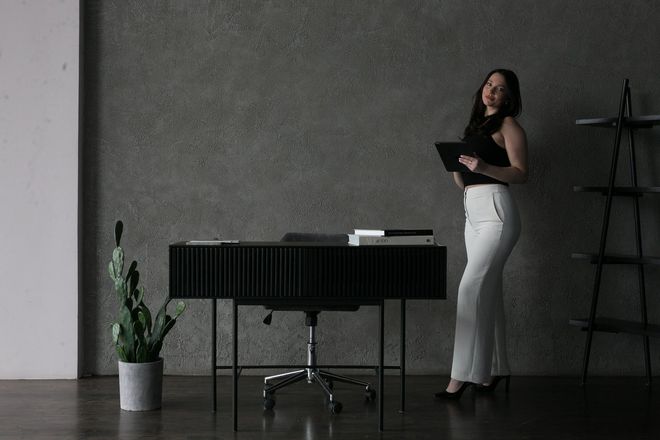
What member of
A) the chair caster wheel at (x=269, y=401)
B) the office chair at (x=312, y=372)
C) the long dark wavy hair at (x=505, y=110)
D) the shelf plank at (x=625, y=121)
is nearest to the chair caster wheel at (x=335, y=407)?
the office chair at (x=312, y=372)

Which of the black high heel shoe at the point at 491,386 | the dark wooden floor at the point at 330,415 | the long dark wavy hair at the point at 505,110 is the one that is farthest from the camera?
the black high heel shoe at the point at 491,386

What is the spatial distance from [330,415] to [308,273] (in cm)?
76

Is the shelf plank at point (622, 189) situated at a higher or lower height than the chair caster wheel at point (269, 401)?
higher

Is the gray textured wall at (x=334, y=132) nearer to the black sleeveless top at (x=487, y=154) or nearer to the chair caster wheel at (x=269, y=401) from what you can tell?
the black sleeveless top at (x=487, y=154)

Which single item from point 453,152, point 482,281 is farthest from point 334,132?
point 482,281

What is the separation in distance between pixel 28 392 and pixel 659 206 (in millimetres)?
3792

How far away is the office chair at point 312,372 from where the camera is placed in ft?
12.5

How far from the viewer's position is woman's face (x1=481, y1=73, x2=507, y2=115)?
4.17 m

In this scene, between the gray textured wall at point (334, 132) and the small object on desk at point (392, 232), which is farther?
the gray textured wall at point (334, 132)

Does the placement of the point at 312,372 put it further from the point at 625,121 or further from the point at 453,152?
the point at 625,121

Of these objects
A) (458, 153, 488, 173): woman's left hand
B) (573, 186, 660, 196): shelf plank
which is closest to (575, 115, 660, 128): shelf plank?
(573, 186, 660, 196): shelf plank

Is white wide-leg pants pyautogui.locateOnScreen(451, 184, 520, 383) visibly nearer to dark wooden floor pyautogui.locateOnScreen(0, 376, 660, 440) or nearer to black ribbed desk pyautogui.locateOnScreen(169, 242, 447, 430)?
dark wooden floor pyautogui.locateOnScreen(0, 376, 660, 440)

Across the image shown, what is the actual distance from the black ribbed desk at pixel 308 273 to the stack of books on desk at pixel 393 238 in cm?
5

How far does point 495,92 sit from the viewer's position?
13.7 ft
